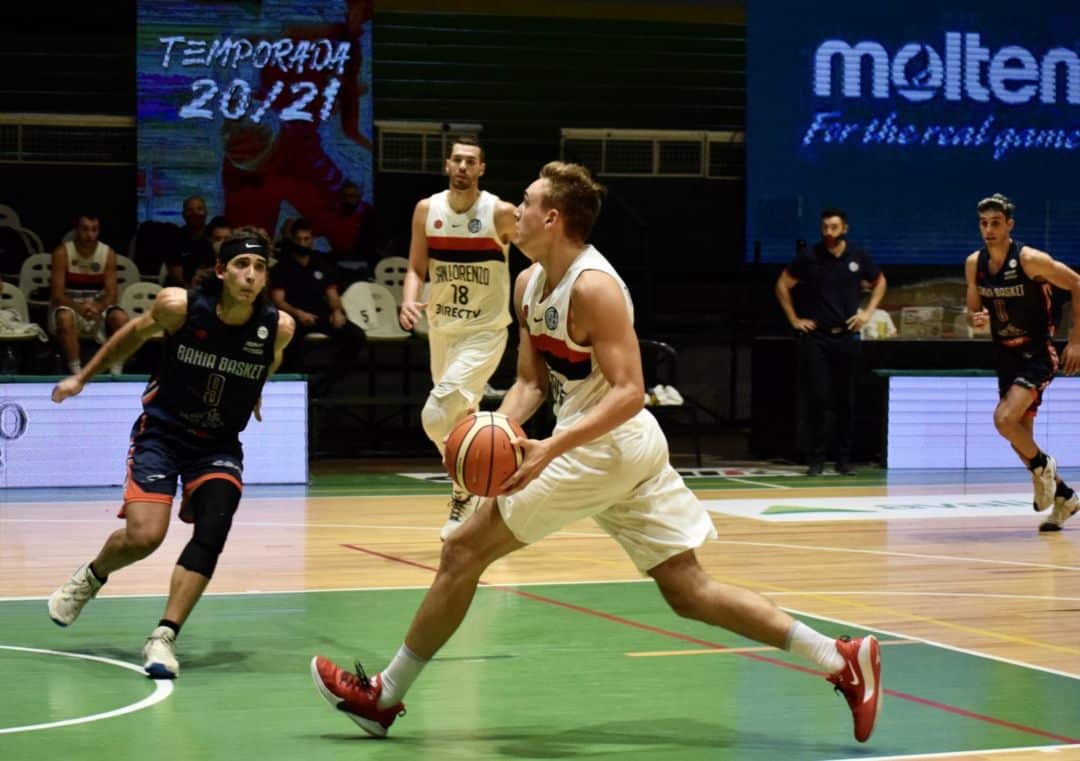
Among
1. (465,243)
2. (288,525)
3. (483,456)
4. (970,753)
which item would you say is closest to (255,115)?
(288,525)

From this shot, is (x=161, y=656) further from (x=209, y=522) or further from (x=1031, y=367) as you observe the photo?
(x=1031, y=367)

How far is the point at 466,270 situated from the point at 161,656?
13.6ft

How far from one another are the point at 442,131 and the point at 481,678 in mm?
11864

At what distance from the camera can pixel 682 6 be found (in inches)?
762

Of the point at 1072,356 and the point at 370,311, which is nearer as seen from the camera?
the point at 1072,356

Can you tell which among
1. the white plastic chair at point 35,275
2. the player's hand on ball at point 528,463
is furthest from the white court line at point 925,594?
the white plastic chair at point 35,275

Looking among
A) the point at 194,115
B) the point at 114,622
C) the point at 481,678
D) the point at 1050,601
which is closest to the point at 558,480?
the point at 481,678

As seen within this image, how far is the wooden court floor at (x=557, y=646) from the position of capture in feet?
17.7

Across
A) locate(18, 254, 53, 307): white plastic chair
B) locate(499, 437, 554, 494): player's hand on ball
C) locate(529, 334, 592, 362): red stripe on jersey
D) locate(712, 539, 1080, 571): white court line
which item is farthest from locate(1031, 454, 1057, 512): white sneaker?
locate(18, 254, 53, 307): white plastic chair

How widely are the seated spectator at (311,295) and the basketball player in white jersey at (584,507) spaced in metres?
9.88

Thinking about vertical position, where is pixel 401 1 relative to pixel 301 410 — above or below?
above

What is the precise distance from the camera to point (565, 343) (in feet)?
17.6

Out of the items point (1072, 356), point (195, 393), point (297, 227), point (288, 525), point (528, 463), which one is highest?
point (297, 227)

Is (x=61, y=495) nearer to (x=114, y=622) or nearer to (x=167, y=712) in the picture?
(x=114, y=622)
